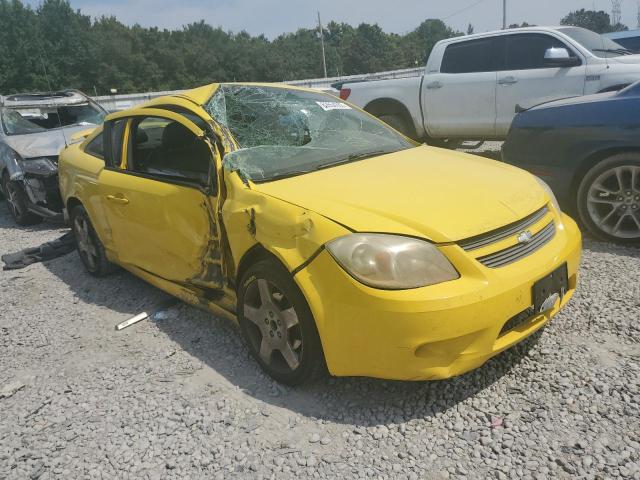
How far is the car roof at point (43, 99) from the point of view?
757cm

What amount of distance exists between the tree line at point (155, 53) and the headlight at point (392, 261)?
178ft

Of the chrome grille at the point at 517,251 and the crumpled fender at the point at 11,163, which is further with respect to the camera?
the crumpled fender at the point at 11,163

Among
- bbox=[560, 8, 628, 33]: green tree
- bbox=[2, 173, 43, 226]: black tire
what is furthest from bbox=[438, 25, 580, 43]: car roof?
bbox=[560, 8, 628, 33]: green tree

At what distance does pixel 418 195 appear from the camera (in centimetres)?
254

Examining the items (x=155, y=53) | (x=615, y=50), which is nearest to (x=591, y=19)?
(x=155, y=53)

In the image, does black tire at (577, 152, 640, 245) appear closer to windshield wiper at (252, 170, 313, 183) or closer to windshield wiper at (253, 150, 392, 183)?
windshield wiper at (253, 150, 392, 183)

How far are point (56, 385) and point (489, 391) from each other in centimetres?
240

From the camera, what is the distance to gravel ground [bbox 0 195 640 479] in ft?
7.09

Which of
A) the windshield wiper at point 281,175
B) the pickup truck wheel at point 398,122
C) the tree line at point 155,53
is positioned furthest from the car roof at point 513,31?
the tree line at point 155,53

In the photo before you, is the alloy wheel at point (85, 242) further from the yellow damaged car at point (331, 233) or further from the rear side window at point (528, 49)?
the rear side window at point (528, 49)

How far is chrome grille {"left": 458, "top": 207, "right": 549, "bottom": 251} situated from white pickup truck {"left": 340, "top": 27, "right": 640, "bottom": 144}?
3.96m

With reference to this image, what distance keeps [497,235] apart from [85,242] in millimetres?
3653

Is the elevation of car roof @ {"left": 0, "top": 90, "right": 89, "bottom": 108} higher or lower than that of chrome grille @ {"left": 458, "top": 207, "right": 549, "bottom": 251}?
higher

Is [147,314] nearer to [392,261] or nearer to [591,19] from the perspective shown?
[392,261]
